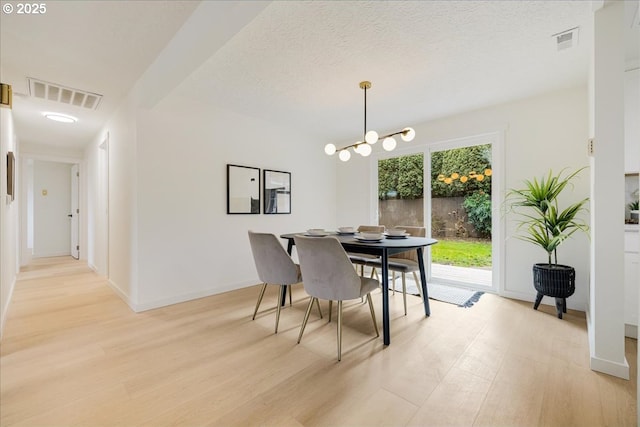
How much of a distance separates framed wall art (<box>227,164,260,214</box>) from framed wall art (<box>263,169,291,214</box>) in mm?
143

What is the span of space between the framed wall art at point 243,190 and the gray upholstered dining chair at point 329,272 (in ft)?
5.90

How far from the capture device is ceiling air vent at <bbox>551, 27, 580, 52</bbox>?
1.92 meters

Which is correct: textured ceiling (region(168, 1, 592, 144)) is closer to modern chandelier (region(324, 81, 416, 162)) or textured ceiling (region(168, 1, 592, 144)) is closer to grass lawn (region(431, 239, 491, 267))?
modern chandelier (region(324, 81, 416, 162))

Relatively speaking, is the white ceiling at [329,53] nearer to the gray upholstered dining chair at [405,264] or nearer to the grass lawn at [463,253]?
the gray upholstered dining chair at [405,264]

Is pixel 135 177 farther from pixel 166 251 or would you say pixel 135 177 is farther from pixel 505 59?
pixel 505 59

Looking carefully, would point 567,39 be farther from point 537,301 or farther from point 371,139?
point 537,301

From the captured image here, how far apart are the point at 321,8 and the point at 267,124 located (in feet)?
7.66

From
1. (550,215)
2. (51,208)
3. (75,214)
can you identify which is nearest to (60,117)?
(75,214)

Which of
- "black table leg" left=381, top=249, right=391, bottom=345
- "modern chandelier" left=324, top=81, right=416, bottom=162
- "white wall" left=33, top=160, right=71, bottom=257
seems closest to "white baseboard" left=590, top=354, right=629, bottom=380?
"black table leg" left=381, top=249, right=391, bottom=345

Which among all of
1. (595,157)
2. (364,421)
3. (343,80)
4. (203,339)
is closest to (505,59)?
(595,157)

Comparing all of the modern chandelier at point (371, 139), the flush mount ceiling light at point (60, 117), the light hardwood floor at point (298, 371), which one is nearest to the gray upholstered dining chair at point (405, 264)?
the light hardwood floor at point (298, 371)

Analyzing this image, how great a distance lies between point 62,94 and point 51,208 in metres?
4.60

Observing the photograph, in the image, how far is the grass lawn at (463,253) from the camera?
11.3 ft

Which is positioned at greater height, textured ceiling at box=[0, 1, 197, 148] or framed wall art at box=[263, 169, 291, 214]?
textured ceiling at box=[0, 1, 197, 148]
